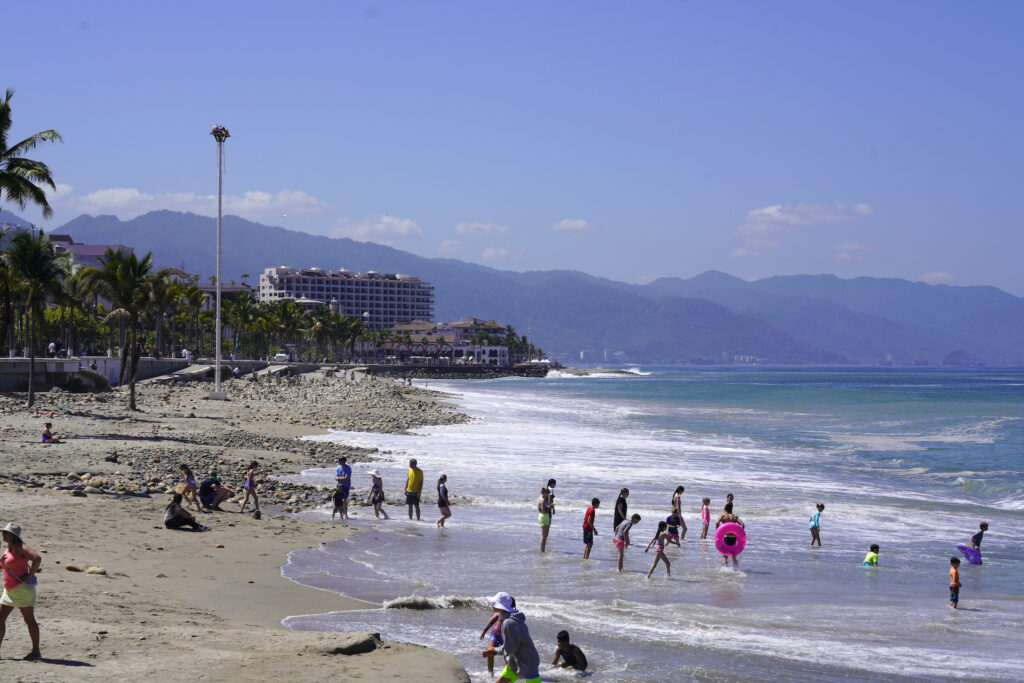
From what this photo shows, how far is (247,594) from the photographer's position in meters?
12.1

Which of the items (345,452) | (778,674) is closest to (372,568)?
(778,674)

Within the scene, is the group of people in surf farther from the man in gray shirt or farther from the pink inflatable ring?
the man in gray shirt

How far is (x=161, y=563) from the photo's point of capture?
43.0ft

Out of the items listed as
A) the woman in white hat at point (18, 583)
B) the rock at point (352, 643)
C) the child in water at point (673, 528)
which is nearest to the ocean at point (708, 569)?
the child in water at point (673, 528)

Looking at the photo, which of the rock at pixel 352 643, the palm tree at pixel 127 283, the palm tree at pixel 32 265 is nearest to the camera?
the rock at pixel 352 643

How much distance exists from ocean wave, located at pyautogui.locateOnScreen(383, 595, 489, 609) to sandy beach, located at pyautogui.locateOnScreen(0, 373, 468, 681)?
0.66 m

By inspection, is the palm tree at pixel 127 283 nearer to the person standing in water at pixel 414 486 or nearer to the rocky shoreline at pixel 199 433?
the rocky shoreline at pixel 199 433

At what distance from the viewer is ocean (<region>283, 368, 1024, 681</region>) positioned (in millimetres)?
10641

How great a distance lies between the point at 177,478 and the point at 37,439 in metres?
6.26

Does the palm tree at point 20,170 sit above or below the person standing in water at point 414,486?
above

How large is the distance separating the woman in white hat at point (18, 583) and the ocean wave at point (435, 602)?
15.6 ft

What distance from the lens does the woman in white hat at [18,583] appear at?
317 inches

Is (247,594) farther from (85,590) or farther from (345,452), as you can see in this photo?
(345,452)

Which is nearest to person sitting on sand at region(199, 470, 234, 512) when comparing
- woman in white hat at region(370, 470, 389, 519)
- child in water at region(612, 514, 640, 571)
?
woman in white hat at region(370, 470, 389, 519)
